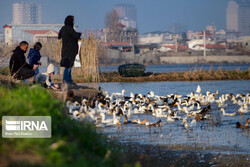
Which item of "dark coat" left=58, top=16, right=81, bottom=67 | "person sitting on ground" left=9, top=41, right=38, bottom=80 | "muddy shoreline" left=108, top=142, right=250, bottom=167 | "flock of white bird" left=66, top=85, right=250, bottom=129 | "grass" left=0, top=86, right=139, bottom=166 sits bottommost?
"muddy shoreline" left=108, top=142, right=250, bottom=167

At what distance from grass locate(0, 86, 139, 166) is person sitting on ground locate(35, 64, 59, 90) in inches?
235

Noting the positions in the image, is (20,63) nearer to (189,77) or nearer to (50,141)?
(50,141)

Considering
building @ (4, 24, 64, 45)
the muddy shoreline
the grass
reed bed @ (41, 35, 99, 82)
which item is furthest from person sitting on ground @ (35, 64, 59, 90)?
building @ (4, 24, 64, 45)

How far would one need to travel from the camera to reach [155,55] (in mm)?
111000

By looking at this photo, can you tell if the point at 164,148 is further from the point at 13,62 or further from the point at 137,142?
the point at 13,62

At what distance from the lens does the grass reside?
11.3ft

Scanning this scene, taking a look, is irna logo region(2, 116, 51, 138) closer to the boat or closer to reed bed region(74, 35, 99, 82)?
reed bed region(74, 35, 99, 82)

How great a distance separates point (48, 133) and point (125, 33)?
18044cm

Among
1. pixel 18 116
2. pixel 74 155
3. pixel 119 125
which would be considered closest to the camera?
pixel 74 155

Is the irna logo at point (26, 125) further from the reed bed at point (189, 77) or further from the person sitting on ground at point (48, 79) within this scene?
the reed bed at point (189, 77)

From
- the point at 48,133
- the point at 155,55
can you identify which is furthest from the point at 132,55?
the point at 48,133

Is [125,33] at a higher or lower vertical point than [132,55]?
higher

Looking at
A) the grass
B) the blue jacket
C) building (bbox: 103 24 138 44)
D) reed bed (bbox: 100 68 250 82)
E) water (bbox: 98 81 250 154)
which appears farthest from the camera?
building (bbox: 103 24 138 44)

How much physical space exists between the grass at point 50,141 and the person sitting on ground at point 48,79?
596cm
